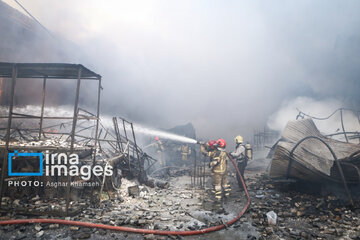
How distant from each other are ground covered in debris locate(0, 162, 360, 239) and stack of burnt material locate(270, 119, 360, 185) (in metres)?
0.73

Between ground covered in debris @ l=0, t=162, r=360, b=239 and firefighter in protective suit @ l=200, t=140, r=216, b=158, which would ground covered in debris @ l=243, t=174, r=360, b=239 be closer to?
ground covered in debris @ l=0, t=162, r=360, b=239

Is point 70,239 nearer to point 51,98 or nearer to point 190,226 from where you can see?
point 190,226

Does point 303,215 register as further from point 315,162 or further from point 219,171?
point 219,171

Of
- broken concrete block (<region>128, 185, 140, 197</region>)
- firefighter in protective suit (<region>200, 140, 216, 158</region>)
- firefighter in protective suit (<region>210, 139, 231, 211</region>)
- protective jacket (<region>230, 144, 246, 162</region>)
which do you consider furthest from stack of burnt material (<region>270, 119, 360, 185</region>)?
broken concrete block (<region>128, 185, 140, 197</region>)

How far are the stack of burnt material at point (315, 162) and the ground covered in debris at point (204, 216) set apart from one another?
727mm

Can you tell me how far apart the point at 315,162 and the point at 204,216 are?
3993 millimetres

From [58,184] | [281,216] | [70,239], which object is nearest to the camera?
[70,239]

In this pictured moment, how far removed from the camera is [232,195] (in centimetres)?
713

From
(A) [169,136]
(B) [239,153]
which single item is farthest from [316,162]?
(A) [169,136]

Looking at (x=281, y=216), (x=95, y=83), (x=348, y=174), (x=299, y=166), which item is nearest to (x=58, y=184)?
→ (x=281, y=216)

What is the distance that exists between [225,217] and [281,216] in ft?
4.80

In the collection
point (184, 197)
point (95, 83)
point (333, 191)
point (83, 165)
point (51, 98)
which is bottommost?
point (184, 197)

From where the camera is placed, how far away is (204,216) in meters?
5.17

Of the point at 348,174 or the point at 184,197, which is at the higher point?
the point at 348,174
